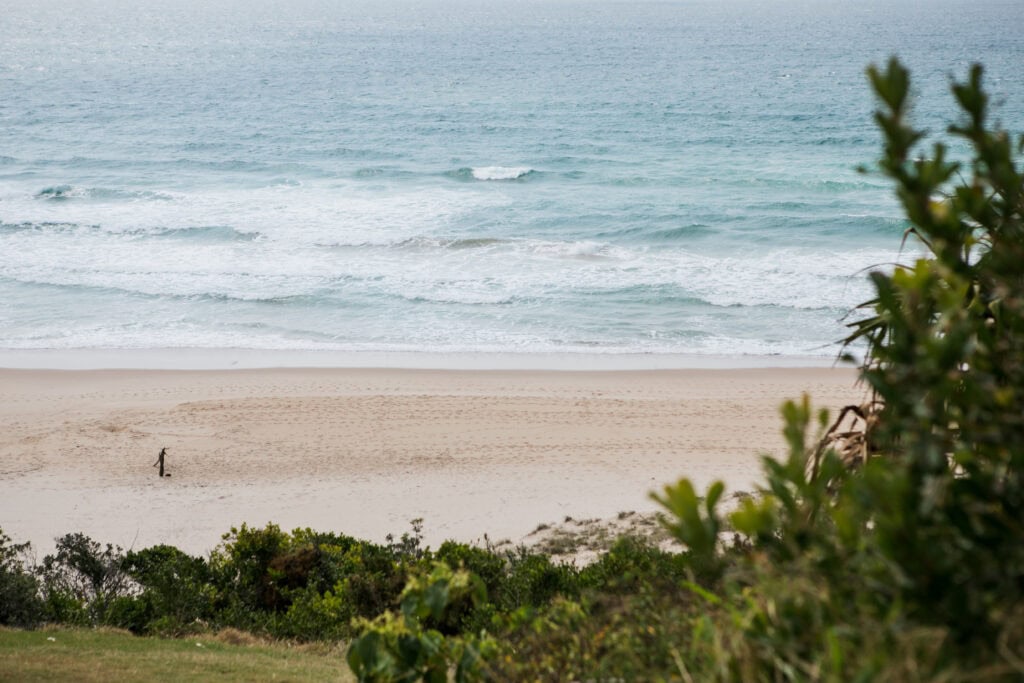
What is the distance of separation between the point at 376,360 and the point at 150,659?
13176mm

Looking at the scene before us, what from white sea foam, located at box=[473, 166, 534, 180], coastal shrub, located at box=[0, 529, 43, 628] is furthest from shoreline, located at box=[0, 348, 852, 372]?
white sea foam, located at box=[473, 166, 534, 180]

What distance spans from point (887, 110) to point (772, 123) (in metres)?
52.3

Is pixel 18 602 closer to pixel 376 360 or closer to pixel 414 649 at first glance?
pixel 414 649

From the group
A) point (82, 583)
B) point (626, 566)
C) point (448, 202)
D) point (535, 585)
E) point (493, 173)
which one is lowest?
point (82, 583)

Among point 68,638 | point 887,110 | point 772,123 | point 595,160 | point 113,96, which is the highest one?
point 113,96

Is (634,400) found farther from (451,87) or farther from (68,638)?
Answer: (451,87)

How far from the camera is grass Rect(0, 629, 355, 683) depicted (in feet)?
21.0

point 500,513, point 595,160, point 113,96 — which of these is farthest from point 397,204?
point 113,96

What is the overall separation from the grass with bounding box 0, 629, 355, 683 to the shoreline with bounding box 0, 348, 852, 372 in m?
11.8

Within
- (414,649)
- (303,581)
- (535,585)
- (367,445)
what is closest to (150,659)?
(303,581)

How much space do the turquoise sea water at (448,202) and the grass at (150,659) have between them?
4.90 metres

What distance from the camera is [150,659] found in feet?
22.9

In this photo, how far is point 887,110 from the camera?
2119 mm

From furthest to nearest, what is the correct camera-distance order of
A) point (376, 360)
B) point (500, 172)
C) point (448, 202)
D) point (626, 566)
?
point (500, 172), point (448, 202), point (376, 360), point (626, 566)
